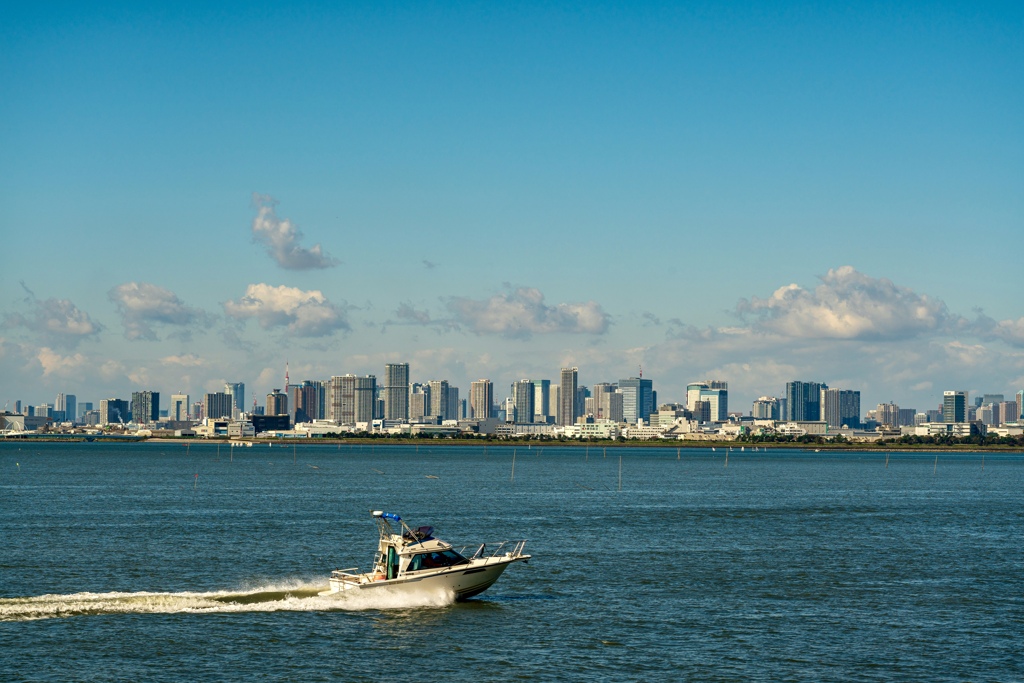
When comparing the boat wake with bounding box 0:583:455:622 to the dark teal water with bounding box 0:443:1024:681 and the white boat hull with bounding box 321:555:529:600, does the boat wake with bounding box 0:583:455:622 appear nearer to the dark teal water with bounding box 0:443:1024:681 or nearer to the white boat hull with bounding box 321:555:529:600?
the dark teal water with bounding box 0:443:1024:681

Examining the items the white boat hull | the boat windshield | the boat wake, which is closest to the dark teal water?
the boat wake

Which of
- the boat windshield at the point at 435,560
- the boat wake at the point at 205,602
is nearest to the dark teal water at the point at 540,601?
the boat wake at the point at 205,602

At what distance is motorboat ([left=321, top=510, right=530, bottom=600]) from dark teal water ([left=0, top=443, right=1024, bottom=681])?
3.63 feet

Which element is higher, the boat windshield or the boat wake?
the boat windshield

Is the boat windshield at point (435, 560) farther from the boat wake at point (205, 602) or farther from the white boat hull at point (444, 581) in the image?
the boat wake at point (205, 602)

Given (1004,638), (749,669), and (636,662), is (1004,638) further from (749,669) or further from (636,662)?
(636,662)

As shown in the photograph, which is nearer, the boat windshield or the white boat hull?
the white boat hull

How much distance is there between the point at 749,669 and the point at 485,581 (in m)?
18.9

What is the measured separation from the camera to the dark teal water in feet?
169

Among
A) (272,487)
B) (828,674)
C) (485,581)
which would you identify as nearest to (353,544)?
(485,581)

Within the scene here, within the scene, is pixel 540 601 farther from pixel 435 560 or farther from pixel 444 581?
pixel 435 560

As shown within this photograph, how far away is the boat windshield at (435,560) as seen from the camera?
63.6 m

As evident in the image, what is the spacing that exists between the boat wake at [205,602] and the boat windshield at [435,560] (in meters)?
1.45

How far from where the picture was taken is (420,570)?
6362 centimetres
